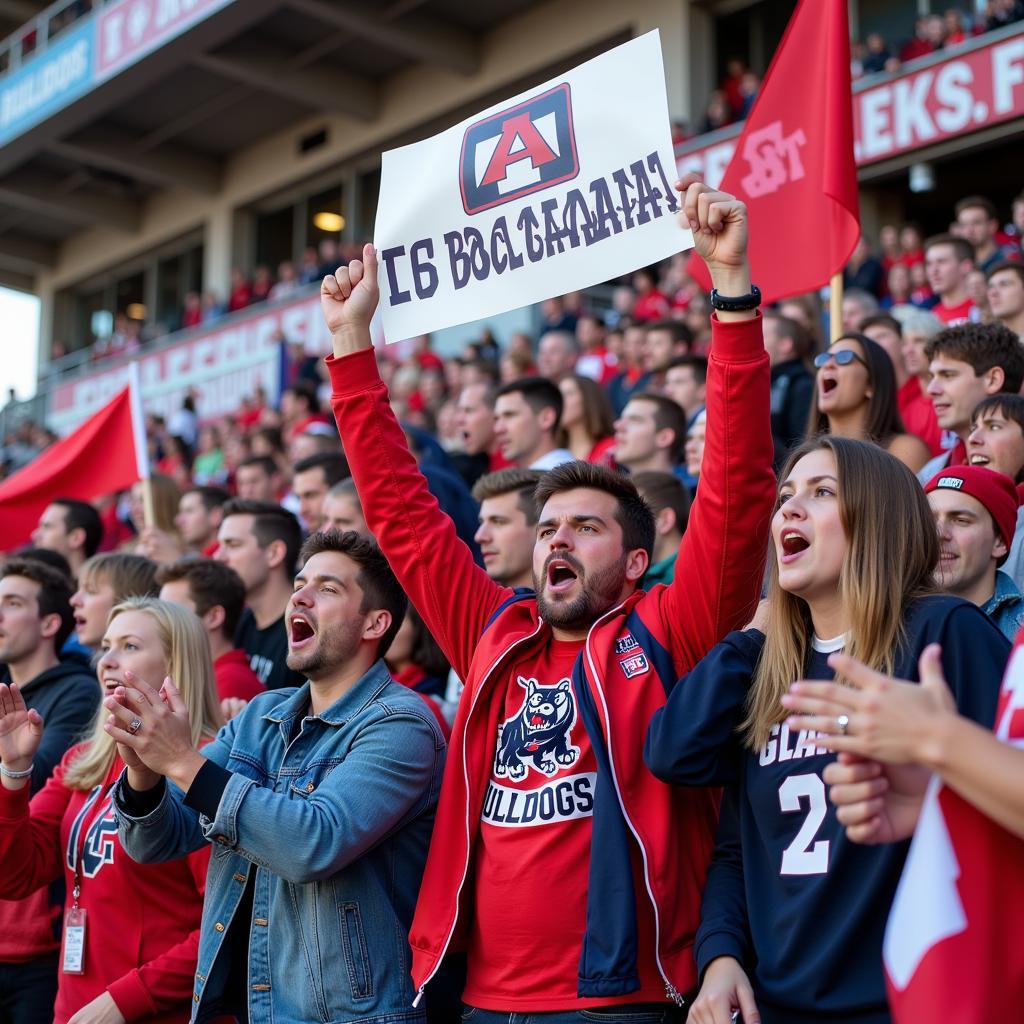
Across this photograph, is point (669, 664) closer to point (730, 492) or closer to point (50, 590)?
point (730, 492)

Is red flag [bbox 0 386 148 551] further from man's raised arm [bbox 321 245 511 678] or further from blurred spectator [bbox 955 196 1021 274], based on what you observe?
blurred spectator [bbox 955 196 1021 274]

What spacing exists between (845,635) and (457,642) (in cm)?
111

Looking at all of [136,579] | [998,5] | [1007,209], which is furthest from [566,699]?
[1007,209]

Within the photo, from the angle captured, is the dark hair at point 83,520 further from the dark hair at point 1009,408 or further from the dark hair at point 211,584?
the dark hair at point 1009,408

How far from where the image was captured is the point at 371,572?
144 inches

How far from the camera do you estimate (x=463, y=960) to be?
311 centimetres

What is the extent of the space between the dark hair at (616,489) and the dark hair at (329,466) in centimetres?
288

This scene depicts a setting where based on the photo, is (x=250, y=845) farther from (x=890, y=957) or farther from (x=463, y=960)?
(x=890, y=957)

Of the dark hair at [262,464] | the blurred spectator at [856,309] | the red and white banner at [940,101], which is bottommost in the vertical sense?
the dark hair at [262,464]

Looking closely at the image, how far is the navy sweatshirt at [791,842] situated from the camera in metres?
2.37

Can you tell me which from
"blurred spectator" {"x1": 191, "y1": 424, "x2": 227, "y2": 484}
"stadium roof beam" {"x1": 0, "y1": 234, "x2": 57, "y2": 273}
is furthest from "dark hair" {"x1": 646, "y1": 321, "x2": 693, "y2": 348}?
"stadium roof beam" {"x1": 0, "y1": 234, "x2": 57, "y2": 273}

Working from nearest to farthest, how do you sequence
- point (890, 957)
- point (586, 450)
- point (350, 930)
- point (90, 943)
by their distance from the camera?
point (890, 957), point (350, 930), point (90, 943), point (586, 450)

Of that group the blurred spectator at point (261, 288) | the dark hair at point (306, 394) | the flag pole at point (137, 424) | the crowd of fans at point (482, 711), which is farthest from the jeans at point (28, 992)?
the blurred spectator at point (261, 288)

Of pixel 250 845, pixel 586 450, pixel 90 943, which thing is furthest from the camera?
pixel 586 450
